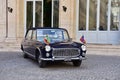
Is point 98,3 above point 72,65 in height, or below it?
above

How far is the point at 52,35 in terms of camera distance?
12297 millimetres

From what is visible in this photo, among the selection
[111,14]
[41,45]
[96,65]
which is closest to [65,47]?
[41,45]

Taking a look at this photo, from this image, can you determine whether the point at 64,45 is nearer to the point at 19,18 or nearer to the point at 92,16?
the point at 92,16

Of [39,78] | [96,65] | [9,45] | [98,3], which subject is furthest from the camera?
[98,3]

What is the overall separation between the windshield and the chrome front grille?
113cm

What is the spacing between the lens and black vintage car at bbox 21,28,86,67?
10.8m

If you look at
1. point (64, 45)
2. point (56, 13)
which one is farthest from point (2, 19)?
point (64, 45)

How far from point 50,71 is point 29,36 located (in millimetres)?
3228

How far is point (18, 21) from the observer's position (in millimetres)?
19391

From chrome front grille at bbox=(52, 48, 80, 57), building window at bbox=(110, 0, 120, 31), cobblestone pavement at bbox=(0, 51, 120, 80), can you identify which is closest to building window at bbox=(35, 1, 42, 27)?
building window at bbox=(110, 0, 120, 31)

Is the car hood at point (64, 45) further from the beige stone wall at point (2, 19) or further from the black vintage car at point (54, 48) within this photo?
the beige stone wall at point (2, 19)

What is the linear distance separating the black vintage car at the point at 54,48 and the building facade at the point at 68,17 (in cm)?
605

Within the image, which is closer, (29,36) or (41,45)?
(41,45)

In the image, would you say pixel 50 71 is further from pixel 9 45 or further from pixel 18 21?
pixel 18 21
